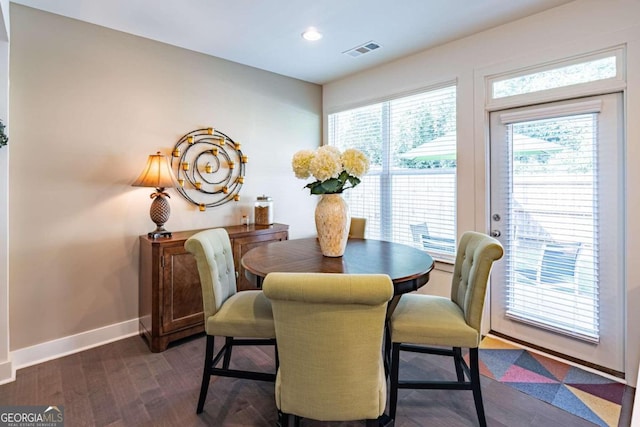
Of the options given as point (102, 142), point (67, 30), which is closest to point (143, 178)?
point (102, 142)

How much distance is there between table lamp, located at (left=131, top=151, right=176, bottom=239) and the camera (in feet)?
9.02

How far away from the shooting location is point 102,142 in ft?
9.11

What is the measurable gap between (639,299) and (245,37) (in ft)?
11.7

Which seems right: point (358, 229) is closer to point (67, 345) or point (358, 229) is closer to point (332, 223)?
point (332, 223)

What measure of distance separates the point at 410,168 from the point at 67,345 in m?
3.45

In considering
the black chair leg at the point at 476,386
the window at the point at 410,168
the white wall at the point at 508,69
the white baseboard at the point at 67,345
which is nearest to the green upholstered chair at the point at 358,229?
the window at the point at 410,168

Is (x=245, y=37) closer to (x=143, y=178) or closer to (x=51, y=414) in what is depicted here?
(x=143, y=178)

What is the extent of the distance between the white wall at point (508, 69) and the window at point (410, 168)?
0.47 feet

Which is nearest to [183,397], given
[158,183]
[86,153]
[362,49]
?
[158,183]

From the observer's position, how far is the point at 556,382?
90.0 inches

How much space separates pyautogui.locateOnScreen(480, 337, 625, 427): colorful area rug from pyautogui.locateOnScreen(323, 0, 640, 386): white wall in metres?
0.27

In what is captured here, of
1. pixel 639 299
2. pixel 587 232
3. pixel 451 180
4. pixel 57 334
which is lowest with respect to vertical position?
pixel 57 334

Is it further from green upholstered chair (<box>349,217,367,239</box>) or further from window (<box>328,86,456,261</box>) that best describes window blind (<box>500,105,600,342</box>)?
green upholstered chair (<box>349,217,367,239</box>)

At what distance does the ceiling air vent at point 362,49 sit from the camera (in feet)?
10.3
